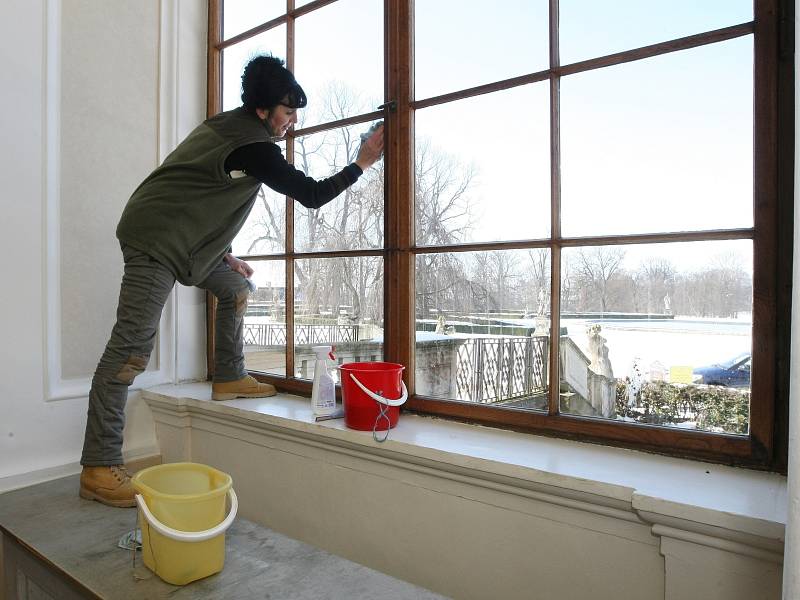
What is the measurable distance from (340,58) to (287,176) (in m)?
0.60

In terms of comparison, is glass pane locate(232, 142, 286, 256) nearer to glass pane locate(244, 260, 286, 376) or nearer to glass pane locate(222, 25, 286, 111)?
glass pane locate(244, 260, 286, 376)

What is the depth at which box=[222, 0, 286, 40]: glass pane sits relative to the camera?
205 centimetres

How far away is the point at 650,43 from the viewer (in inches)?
47.9

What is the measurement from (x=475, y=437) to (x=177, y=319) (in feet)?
4.49

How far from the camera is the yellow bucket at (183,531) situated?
1176 millimetres

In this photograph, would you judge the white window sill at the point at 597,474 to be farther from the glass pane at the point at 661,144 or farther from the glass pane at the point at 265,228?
the glass pane at the point at 265,228

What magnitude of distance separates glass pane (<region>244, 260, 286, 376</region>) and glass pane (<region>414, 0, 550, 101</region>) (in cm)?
86

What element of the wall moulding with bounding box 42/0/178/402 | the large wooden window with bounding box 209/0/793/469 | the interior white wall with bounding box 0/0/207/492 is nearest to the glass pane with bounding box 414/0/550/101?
the large wooden window with bounding box 209/0/793/469

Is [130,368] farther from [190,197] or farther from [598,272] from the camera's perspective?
[598,272]

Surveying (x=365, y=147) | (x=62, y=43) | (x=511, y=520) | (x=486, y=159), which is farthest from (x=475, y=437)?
(x=62, y=43)

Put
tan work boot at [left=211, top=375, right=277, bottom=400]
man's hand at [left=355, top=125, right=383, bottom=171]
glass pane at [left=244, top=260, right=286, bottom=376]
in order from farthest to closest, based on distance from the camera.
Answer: glass pane at [left=244, top=260, right=286, bottom=376]
tan work boot at [left=211, top=375, right=277, bottom=400]
man's hand at [left=355, top=125, right=383, bottom=171]

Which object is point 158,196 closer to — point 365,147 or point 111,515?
point 365,147

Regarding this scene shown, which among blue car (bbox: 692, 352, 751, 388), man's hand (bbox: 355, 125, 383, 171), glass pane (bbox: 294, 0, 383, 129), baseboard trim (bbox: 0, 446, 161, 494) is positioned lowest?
baseboard trim (bbox: 0, 446, 161, 494)

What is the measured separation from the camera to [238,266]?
1950 millimetres
